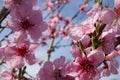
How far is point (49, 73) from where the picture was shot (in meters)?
2.15

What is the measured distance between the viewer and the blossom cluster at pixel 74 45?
195 cm

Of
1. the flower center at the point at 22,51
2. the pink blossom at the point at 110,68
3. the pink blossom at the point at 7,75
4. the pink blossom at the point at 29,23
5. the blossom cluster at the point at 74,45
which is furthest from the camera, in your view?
the pink blossom at the point at 7,75

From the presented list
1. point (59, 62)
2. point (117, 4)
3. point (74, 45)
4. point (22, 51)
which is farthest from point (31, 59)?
point (117, 4)

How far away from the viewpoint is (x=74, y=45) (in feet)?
6.44

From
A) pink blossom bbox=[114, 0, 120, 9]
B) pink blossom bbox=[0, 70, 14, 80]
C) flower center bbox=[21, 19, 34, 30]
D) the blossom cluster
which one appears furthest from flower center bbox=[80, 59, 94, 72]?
pink blossom bbox=[0, 70, 14, 80]

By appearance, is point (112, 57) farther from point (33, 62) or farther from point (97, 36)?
point (33, 62)

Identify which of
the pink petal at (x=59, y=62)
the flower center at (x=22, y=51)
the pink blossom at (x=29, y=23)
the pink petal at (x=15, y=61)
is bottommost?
the pink petal at (x=59, y=62)

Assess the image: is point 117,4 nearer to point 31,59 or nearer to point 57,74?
point 57,74

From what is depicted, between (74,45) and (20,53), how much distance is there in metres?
0.66

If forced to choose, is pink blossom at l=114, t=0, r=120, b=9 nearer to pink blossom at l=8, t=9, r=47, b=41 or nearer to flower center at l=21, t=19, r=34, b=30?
pink blossom at l=8, t=9, r=47, b=41

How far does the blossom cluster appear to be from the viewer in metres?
1.95

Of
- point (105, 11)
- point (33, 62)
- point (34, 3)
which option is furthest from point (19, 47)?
point (105, 11)

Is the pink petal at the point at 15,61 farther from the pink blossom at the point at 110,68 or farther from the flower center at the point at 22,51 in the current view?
the pink blossom at the point at 110,68

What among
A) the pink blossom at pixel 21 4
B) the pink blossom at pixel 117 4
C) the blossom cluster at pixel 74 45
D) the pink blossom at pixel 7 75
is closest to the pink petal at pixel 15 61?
the blossom cluster at pixel 74 45
